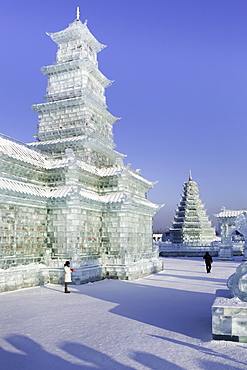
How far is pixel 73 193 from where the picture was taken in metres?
17.3

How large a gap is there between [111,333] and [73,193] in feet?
32.7

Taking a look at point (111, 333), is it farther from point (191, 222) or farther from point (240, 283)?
point (191, 222)

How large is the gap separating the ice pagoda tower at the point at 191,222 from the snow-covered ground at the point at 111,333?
30.4 m

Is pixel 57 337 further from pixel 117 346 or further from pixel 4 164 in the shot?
pixel 4 164

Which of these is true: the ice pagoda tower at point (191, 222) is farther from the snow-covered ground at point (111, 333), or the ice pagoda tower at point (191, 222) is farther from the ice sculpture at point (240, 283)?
the ice sculpture at point (240, 283)

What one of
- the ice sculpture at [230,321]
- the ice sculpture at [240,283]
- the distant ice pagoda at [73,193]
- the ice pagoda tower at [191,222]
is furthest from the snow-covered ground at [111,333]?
the ice pagoda tower at [191,222]

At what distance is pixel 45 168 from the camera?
18.6 m

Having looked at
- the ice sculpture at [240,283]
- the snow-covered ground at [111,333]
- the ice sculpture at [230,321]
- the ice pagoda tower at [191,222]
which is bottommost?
the snow-covered ground at [111,333]

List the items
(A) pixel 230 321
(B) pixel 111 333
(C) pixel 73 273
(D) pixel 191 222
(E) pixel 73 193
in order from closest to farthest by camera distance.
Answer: (A) pixel 230 321
(B) pixel 111 333
(C) pixel 73 273
(E) pixel 73 193
(D) pixel 191 222

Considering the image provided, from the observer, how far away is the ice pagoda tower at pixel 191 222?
44.0 meters

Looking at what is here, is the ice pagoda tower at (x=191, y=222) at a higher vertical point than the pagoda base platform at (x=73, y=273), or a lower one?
higher

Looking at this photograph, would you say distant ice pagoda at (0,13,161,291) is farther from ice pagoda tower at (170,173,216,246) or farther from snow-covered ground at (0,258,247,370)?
ice pagoda tower at (170,173,216,246)

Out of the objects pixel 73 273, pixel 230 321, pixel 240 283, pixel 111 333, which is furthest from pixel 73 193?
pixel 230 321

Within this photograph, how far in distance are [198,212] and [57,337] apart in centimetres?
3930
